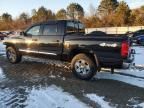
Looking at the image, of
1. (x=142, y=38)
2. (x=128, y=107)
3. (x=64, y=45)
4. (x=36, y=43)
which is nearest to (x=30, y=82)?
(x=64, y=45)

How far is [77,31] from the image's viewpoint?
31.8ft

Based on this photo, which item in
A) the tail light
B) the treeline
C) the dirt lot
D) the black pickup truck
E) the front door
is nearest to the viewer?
the dirt lot

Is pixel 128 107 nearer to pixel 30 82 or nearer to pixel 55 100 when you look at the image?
pixel 55 100

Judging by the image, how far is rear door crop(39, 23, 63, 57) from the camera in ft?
30.3

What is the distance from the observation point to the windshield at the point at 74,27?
9.34 metres

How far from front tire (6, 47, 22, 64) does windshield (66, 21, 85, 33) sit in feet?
9.67

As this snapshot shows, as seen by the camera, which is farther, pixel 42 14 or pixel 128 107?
pixel 42 14

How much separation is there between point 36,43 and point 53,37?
1059mm

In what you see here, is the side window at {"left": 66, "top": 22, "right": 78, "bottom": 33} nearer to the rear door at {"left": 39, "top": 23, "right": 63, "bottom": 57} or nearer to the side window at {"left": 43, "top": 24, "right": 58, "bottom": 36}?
the rear door at {"left": 39, "top": 23, "right": 63, "bottom": 57}

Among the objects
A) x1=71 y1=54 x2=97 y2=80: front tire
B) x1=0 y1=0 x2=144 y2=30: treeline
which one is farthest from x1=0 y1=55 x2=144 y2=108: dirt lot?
x1=0 y1=0 x2=144 y2=30: treeline

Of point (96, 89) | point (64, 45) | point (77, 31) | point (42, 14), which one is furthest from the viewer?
point (42, 14)

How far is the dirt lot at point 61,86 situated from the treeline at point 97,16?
2960 cm

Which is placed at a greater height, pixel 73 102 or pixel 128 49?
pixel 128 49

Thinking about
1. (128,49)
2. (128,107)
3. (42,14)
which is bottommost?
(128,107)
